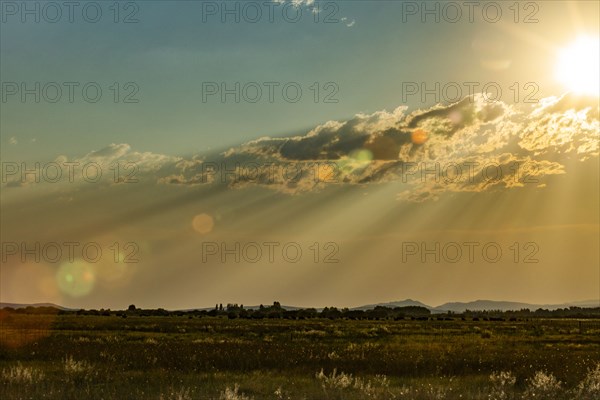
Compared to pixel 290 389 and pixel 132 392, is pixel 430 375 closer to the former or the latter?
pixel 290 389

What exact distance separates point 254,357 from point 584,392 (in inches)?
478

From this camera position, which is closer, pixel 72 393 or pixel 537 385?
pixel 72 393

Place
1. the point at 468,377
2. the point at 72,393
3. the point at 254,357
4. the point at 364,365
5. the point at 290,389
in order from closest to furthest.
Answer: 1. the point at 72,393
2. the point at 290,389
3. the point at 468,377
4. the point at 364,365
5. the point at 254,357

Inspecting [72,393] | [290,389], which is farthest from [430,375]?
[72,393]

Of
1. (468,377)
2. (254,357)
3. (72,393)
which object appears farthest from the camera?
(254,357)

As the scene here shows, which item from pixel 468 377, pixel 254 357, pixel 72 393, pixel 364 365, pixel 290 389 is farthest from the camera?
pixel 254 357

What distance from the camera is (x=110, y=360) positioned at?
2650 cm

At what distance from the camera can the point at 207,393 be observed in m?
18.6

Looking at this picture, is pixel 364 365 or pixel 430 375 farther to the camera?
pixel 364 365

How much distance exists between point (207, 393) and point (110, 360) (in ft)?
30.0

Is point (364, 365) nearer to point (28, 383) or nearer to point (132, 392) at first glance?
point (132, 392)

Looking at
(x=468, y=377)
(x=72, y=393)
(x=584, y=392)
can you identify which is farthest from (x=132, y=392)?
(x=584, y=392)

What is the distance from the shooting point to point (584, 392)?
20.0m

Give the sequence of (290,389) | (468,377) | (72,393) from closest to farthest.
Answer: (72,393) < (290,389) < (468,377)
